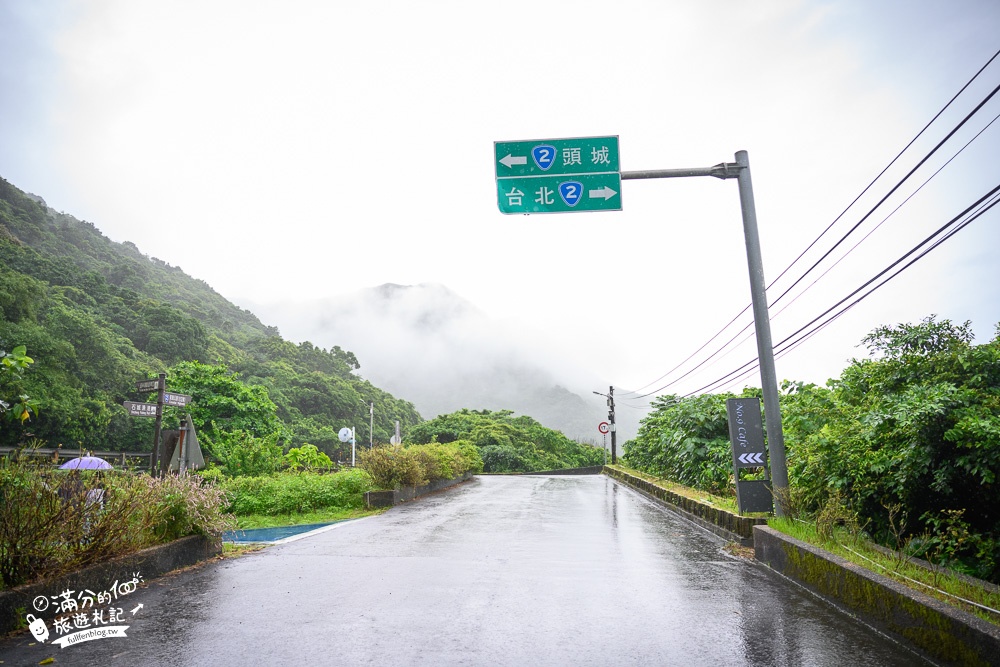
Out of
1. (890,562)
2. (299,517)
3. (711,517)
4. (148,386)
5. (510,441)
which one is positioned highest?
(148,386)

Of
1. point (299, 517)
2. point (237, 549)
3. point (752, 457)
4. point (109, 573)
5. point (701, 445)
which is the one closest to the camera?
point (109, 573)

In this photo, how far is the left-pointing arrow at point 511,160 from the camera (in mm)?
9078

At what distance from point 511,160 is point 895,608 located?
699 cm

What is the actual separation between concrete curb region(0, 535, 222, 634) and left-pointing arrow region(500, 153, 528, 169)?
6.40 metres

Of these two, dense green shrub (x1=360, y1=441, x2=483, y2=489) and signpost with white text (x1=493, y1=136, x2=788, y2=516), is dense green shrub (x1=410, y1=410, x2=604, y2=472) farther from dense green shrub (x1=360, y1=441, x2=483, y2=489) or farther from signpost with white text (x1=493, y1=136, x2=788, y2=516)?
signpost with white text (x1=493, y1=136, x2=788, y2=516)

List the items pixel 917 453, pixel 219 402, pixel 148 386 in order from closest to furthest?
pixel 917 453 → pixel 148 386 → pixel 219 402

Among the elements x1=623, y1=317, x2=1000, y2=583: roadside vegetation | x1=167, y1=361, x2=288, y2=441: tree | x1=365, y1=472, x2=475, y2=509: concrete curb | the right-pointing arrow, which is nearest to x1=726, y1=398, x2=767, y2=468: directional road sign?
x1=623, y1=317, x2=1000, y2=583: roadside vegetation

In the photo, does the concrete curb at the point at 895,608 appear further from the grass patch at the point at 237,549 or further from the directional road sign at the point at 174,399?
the directional road sign at the point at 174,399

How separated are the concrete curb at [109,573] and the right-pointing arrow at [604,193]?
271 inches

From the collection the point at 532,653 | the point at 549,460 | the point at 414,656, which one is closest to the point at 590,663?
the point at 532,653

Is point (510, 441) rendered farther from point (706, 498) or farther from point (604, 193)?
point (604, 193)

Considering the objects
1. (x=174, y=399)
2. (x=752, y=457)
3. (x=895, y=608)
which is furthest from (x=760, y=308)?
(x=174, y=399)

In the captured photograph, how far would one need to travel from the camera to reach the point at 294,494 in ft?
48.0

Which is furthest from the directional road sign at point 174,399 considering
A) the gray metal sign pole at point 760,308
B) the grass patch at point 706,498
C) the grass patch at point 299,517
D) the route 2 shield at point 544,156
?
the grass patch at point 706,498
